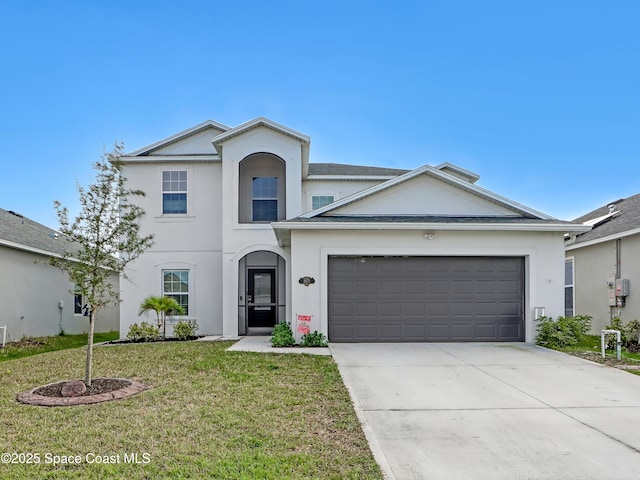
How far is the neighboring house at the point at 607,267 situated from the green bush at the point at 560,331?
120 inches

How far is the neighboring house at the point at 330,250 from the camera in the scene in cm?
1173

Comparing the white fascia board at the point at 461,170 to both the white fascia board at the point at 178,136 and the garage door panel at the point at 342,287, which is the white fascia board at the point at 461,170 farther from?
the white fascia board at the point at 178,136

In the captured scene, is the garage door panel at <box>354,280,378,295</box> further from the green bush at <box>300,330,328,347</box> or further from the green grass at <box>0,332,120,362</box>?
the green grass at <box>0,332,120,362</box>

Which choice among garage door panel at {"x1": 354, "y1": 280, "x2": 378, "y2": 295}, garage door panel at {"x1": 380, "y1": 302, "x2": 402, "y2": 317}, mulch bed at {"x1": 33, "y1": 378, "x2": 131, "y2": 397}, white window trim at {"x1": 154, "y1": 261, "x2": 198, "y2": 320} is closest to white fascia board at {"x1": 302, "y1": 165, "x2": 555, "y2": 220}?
garage door panel at {"x1": 354, "y1": 280, "x2": 378, "y2": 295}

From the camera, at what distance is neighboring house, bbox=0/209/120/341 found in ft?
47.6

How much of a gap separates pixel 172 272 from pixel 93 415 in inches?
391

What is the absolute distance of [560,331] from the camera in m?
11.2

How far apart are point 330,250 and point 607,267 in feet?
31.0

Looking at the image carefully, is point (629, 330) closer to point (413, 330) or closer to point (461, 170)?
point (413, 330)

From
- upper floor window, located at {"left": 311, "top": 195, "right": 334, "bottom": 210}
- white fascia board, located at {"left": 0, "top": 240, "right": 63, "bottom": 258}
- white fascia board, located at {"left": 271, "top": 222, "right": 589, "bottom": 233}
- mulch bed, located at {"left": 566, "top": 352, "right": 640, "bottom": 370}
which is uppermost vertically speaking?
upper floor window, located at {"left": 311, "top": 195, "right": 334, "bottom": 210}

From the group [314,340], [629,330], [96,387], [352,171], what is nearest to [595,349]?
[629,330]

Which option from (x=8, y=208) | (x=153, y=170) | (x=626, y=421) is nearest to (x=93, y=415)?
(x=626, y=421)

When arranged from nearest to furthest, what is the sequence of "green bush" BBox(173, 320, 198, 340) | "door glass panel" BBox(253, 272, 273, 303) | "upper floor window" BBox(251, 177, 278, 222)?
"green bush" BBox(173, 320, 198, 340) → "door glass panel" BBox(253, 272, 273, 303) → "upper floor window" BBox(251, 177, 278, 222)

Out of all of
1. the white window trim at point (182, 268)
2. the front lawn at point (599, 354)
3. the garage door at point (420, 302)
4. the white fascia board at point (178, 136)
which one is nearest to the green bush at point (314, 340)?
the garage door at point (420, 302)
